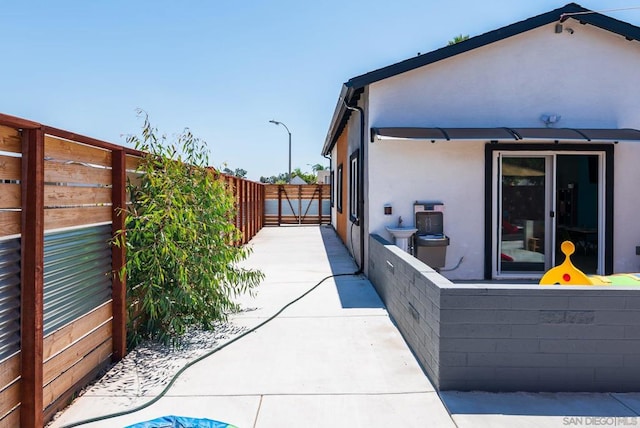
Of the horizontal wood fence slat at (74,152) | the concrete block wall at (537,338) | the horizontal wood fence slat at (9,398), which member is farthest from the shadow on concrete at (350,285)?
the horizontal wood fence slat at (9,398)

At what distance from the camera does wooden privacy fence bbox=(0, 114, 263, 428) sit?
7.85 feet

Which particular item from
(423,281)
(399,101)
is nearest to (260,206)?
(399,101)

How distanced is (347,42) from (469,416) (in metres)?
11.1

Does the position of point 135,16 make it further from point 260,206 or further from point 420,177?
point 260,206

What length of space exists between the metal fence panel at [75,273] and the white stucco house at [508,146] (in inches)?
173

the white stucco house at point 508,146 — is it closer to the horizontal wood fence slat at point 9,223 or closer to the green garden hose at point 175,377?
the green garden hose at point 175,377

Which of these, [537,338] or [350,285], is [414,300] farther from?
[350,285]

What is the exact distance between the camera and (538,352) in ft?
10.6

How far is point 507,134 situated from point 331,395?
4907mm

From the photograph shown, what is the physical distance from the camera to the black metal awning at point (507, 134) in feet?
20.6

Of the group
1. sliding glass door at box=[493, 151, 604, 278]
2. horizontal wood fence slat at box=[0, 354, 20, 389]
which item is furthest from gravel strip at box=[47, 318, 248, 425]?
sliding glass door at box=[493, 151, 604, 278]

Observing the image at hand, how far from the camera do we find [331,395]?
3.19 metres

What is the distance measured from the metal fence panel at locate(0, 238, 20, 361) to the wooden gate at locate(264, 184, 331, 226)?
57.8 feet

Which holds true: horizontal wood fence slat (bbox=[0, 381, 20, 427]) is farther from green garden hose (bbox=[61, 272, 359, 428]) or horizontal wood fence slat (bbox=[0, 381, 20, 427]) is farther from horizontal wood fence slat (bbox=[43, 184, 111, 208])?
horizontal wood fence slat (bbox=[43, 184, 111, 208])
